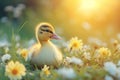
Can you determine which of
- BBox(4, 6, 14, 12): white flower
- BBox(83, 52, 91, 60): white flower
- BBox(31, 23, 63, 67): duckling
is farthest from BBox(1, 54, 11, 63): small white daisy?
BBox(4, 6, 14, 12): white flower

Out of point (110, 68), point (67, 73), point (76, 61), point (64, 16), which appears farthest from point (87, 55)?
point (64, 16)

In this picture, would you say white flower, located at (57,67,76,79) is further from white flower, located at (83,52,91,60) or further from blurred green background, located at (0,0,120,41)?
blurred green background, located at (0,0,120,41)

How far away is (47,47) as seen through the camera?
181 inches

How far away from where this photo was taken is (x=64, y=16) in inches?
349

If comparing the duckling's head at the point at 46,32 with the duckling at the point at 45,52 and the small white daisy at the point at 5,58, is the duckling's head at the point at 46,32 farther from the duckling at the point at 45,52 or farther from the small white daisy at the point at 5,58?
the small white daisy at the point at 5,58

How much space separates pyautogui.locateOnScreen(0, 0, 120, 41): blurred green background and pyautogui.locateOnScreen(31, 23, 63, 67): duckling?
3.36m

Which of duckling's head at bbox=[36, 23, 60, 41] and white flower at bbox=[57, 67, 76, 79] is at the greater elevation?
duckling's head at bbox=[36, 23, 60, 41]

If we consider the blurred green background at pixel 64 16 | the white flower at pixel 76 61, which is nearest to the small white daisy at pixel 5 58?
the white flower at pixel 76 61

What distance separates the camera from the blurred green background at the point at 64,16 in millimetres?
8328

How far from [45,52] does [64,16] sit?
14.2 feet

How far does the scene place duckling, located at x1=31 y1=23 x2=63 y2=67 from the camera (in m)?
4.55

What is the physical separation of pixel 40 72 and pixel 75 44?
66cm

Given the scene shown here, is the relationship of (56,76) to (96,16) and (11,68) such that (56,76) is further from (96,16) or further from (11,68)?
(96,16)

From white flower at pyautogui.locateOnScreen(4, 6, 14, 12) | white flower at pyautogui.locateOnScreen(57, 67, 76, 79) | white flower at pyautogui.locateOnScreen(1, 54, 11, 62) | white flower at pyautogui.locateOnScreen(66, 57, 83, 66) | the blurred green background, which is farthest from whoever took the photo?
white flower at pyautogui.locateOnScreen(4, 6, 14, 12)
